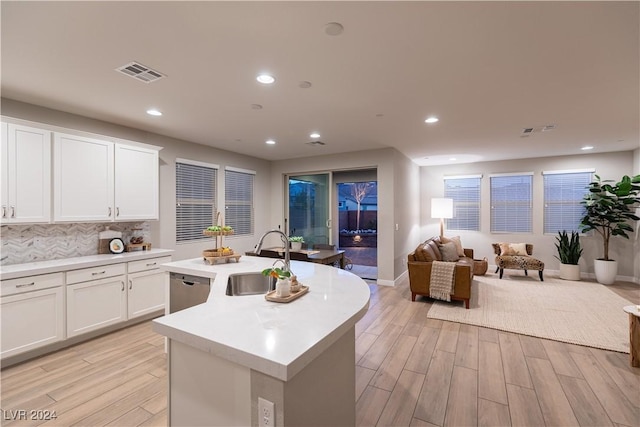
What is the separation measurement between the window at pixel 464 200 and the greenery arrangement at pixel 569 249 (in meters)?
1.61

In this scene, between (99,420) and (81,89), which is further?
(81,89)

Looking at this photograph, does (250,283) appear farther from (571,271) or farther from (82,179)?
(571,271)

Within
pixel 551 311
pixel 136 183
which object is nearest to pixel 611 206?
pixel 551 311

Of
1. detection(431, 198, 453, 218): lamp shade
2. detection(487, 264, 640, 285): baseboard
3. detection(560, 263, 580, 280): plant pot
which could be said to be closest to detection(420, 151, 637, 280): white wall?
detection(487, 264, 640, 285): baseboard

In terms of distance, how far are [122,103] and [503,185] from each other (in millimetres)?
7566

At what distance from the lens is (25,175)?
2938 mm

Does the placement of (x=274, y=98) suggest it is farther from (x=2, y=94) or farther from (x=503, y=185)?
(x=503, y=185)

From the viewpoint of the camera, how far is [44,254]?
3326mm

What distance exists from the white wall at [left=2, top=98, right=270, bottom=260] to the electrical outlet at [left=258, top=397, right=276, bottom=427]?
4.06m

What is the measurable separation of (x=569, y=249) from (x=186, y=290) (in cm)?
715

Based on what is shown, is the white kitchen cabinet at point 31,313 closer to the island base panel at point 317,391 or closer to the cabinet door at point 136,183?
the cabinet door at point 136,183

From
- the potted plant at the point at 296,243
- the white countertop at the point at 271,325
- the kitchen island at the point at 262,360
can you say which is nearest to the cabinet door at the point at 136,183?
the potted plant at the point at 296,243

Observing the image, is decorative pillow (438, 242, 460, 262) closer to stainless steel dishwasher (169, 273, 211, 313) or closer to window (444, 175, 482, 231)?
window (444, 175, 482, 231)

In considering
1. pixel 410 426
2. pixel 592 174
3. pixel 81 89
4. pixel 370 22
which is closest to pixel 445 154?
pixel 592 174
